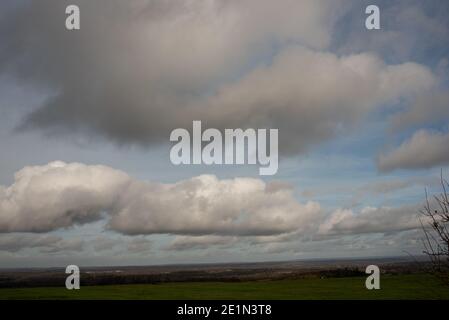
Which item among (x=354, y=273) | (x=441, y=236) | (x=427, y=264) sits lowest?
(x=354, y=273)

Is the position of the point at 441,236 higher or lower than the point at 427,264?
higher
